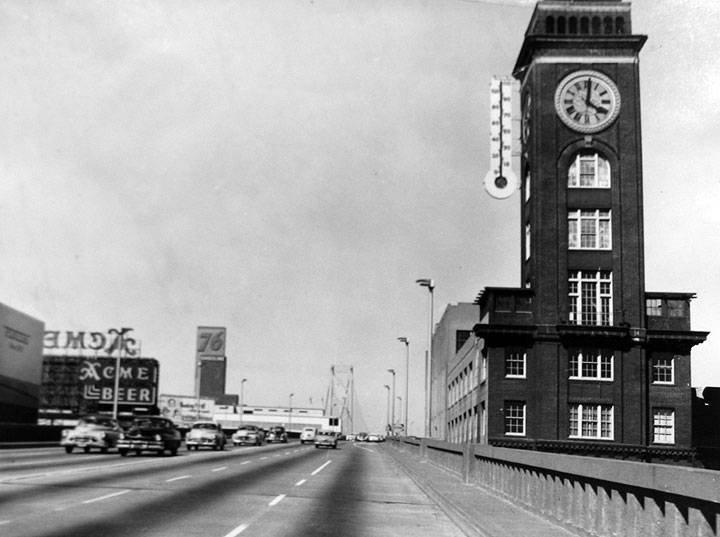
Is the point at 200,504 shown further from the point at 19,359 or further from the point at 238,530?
the point at 19,359

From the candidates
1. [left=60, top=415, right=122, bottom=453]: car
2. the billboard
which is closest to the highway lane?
[left=60, top=415, right=122, bottom=453]: car

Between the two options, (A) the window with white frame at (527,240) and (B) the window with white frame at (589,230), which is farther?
(A) the window with white frame at (527,240)

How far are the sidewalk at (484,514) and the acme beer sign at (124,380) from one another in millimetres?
108177

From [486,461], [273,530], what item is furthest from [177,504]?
[486,461]

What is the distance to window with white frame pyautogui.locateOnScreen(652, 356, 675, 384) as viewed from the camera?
2429 inches

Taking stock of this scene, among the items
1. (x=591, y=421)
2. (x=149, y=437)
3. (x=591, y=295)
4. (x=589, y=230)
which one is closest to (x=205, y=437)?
(x=149, y=437)

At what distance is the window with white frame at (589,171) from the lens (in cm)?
6225

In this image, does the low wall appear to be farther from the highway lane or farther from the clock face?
the clock face

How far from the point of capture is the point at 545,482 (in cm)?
1647

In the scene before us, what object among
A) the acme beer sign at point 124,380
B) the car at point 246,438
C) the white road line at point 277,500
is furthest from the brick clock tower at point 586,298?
the acme beer sign at point 124,380

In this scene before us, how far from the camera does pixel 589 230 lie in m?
62.1

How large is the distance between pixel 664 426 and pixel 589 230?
46.1ft

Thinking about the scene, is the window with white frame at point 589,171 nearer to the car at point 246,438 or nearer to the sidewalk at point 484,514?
the car at point 246,438

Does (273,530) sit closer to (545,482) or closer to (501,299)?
(545,482)
